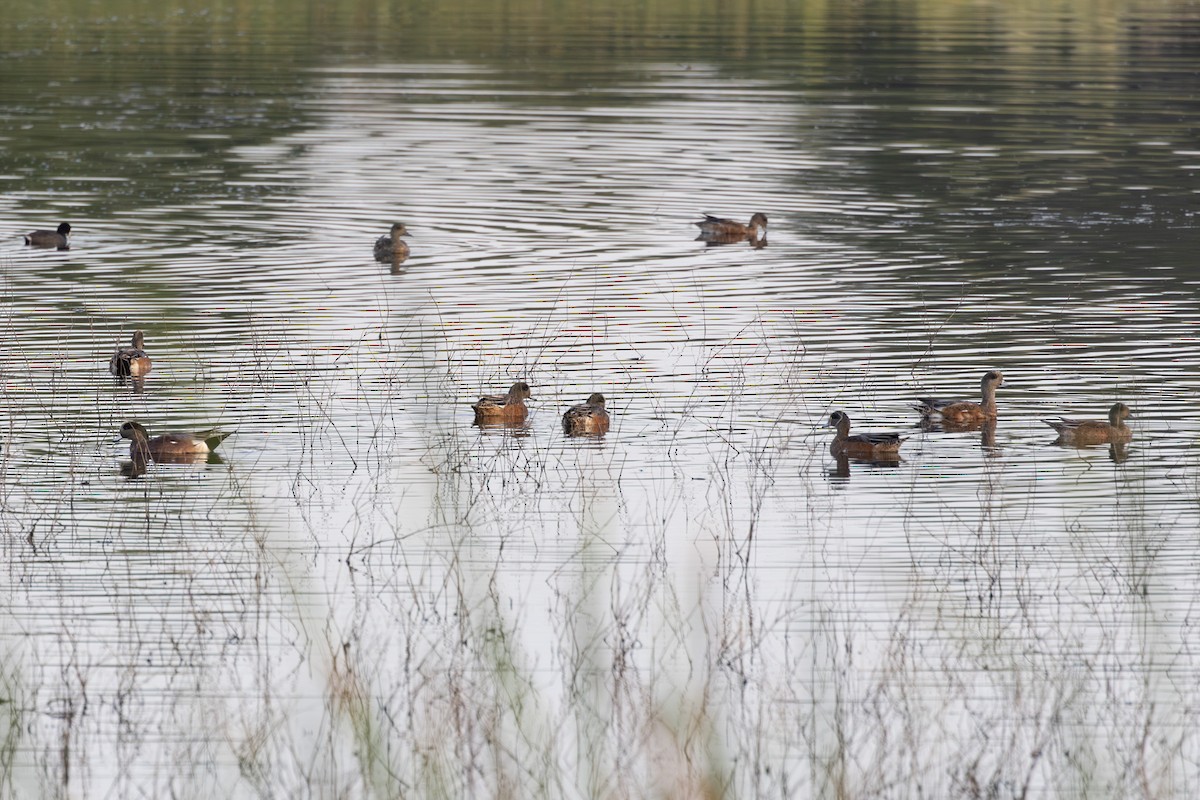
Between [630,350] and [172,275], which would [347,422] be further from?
[172,275]

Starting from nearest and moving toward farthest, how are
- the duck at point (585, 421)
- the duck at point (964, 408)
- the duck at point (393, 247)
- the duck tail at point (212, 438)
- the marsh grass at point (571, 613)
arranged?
the marsh grass at point (571, 613) → the duck tail at point (212, 438) → the duck at point (585, 421) → the duck at point (964, 408) → the duck at point (393, 247)

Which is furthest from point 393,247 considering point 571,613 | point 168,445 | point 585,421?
point 571,613

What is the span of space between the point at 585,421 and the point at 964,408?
11.0ft

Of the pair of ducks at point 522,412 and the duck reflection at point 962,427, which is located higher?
the pair of ducks at point 522,412

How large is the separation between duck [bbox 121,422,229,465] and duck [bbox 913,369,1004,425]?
6.21 metres

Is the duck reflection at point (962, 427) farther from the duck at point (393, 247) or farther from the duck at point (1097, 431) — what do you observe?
the duck at point (393, 247)

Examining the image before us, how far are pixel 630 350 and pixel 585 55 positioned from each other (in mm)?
43132

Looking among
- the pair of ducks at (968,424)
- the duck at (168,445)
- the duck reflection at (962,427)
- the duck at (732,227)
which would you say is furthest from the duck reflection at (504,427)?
the duck at (732,227)

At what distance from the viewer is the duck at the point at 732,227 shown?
3019 centimetres

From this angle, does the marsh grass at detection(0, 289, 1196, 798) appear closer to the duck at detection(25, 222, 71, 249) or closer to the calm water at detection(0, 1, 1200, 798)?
the calm water at detection(0, 1, 1200, 798)

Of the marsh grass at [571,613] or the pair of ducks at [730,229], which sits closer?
the marsh grass at [571,613]

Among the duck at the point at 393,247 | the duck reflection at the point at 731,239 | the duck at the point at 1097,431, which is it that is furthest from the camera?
the duck reflection at the point at 731,239

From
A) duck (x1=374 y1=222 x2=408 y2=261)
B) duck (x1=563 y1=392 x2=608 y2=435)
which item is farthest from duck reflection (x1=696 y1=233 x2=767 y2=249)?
duck (x1=563 y1=392 x2=608 y2=435)

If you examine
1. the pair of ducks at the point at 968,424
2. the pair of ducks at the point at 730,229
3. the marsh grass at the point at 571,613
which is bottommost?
the marsh grass at the point at 571,613
